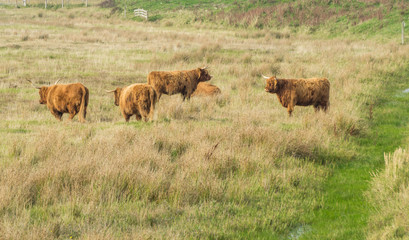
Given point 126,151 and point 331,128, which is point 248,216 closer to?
point 126,151

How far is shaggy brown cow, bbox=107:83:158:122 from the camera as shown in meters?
9.62

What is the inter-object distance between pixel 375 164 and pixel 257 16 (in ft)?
114

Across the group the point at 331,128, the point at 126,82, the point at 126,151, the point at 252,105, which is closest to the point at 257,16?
the point at 126,82

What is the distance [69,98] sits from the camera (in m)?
9.84

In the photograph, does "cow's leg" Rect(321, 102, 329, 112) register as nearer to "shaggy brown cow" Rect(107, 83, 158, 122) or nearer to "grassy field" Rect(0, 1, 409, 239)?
"grassy field" Rect(0, 1, 409, 239)

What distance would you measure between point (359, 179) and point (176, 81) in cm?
651

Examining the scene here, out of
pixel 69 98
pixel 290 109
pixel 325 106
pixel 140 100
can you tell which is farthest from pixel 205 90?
pixel 69 98

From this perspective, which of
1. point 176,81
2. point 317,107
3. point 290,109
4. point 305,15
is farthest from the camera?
point 305,15

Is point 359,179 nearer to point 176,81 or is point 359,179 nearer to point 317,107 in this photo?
point 317,107

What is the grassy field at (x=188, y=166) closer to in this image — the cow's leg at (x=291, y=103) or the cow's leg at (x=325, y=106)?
the cow's leg at (x=291, y=103)

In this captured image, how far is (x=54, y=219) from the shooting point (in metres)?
4.85

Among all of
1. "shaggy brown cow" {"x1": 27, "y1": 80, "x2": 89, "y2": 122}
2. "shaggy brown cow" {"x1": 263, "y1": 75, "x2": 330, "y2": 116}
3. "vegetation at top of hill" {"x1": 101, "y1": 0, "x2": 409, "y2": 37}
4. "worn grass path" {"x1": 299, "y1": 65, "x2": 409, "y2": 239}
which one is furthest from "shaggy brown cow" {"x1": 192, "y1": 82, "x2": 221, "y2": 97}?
"vegetation at top of hill" {"x1": 101, "y1": 0, "x2": 409, "y2": 37}

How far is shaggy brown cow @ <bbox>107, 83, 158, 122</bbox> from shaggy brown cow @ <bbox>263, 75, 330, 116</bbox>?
264 centimetres

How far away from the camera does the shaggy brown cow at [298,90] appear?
10.4 metres
